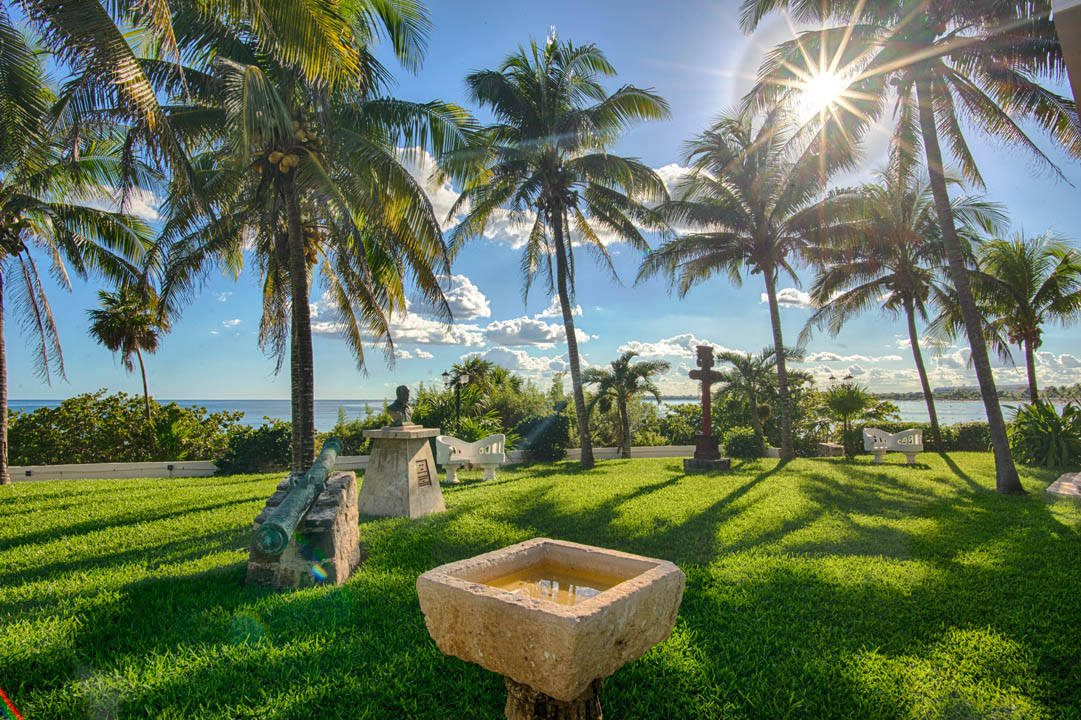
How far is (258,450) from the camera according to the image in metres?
11.9

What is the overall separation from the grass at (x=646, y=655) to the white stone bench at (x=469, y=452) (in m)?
2.78

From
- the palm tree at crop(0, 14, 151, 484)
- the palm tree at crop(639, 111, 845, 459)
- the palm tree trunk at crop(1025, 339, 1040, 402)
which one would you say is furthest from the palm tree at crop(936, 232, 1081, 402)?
the palm tree at crop(0, 14, 151, 484)

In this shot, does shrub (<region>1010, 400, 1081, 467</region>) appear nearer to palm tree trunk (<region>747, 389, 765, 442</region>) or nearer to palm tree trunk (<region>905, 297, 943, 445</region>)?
palm tree trunk (<region>905, 297, 943, 445</region>)

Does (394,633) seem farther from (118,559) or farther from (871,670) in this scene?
(118,559)

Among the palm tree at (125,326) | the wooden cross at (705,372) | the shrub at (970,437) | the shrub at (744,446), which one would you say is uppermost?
the palm tree at (125,326)

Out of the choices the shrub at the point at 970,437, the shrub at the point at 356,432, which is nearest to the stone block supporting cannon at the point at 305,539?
the shrub at the point at 356,432

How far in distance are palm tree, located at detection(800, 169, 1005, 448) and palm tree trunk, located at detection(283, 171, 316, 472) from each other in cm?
1308

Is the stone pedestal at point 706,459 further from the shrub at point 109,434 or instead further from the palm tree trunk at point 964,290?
the shrub at point 109,434

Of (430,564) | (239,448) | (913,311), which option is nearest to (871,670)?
(430,564)

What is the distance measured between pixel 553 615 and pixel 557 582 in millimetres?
811

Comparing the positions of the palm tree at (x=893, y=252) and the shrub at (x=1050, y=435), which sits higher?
the palm tree at (x=893, y=252)

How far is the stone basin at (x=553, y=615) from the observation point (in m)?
1.81

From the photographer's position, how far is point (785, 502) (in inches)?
288

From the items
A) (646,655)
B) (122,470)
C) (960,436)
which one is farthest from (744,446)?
(122,470)
